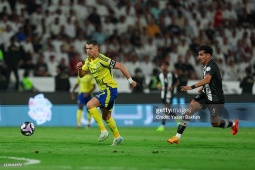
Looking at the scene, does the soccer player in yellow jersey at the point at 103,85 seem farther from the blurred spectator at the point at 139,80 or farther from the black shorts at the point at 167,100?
the blurred spectator at the point at 139,80

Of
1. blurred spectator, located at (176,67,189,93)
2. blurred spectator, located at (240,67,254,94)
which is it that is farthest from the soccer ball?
blurred spectator, located at (240,67,254,94)

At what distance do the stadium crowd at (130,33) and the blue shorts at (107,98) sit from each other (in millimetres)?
10854

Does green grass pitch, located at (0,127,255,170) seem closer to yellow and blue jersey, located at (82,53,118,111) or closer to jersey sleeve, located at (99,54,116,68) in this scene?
yellow and blue jersey, located at (82,53,118,111)

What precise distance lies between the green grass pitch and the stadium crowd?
9.24 metres

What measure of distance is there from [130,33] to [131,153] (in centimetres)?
1670

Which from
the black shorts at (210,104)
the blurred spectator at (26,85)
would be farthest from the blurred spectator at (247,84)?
the black shorts at (210,104)

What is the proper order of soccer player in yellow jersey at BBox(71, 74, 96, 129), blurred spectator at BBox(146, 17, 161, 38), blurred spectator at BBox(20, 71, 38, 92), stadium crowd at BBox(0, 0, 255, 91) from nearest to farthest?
soccer player in yellow jersey at BBox(71, 74, 96, 129) → blurred spectator at BBox(20, 71, 38, 92) → stadium crowd at BBox(0, 0, 255, 91) → blurred spectator at BBox(146, 17, 161, 38)

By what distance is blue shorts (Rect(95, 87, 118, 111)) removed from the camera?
16.2 metres

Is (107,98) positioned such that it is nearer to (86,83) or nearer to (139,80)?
(86,83)

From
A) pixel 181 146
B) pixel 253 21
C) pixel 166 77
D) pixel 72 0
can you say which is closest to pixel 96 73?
pixel 181 146

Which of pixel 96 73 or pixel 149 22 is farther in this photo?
pixel 149 22

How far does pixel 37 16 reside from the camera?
94.7 ft

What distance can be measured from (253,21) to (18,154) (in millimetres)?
22293

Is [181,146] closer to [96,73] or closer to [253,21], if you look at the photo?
[96,73]
